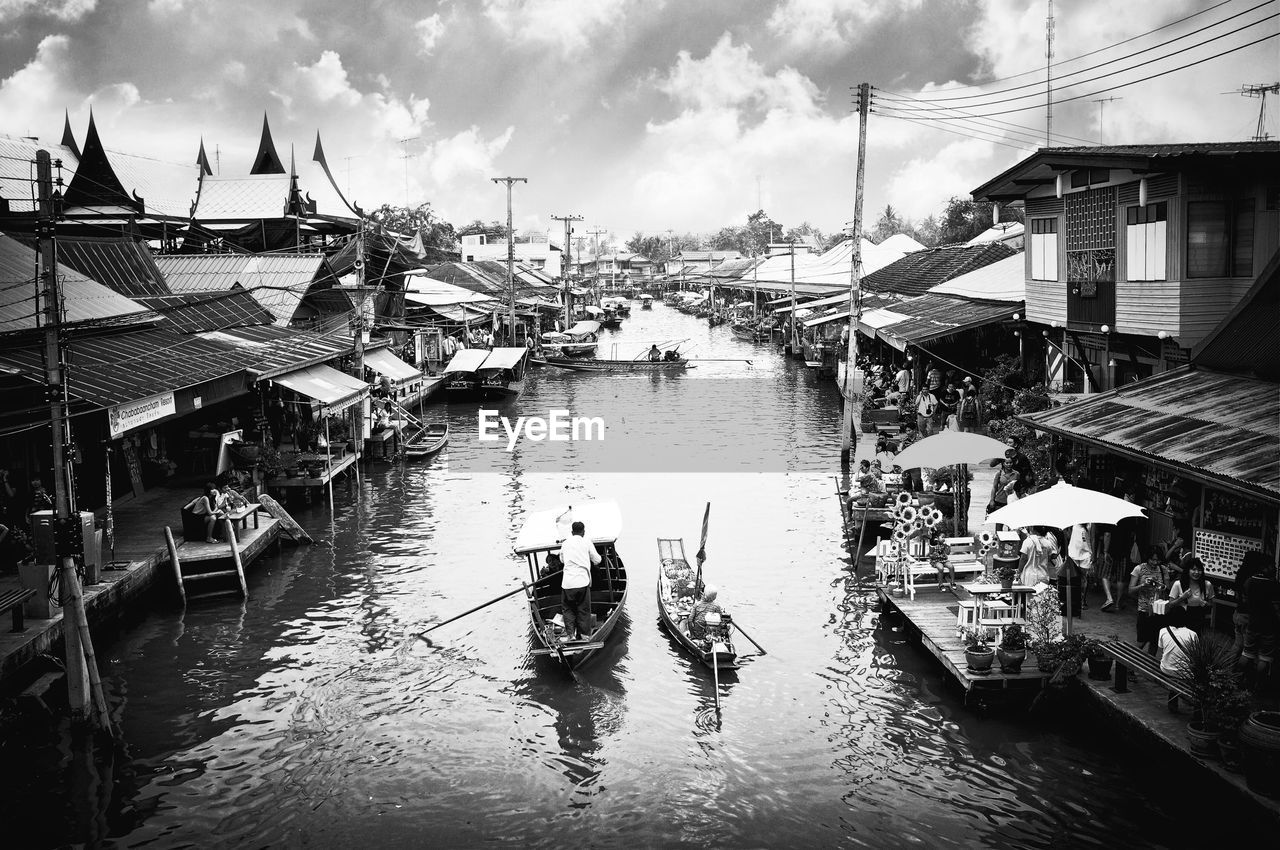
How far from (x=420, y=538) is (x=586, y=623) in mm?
8943

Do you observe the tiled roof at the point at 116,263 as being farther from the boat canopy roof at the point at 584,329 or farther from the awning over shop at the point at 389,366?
the boat canopy roof at the point at 584,329

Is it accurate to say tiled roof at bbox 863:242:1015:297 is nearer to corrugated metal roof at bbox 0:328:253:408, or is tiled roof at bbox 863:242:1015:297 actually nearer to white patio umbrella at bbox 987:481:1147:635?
corrugated metal roof at bbox 0:328:253:408

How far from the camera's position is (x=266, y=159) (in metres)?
66.1

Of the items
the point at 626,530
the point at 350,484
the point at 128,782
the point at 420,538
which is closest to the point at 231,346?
the point at 350,484

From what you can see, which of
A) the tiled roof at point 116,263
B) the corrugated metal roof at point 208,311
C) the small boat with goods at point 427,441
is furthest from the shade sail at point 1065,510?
the tiled roof at point 116,263

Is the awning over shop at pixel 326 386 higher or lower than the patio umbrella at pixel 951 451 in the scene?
higher

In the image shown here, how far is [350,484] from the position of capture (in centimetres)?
2741

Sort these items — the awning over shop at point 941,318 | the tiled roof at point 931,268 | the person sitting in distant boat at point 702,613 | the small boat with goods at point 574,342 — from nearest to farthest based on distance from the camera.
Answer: the person sitting in distant boat at point 702,613, the awning over shop at point 941,318, the tiled roof at point 931,268, the small boat with goods at point 574,342

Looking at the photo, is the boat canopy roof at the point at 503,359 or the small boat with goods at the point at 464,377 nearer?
the boat canopy roof at the point at 503,359

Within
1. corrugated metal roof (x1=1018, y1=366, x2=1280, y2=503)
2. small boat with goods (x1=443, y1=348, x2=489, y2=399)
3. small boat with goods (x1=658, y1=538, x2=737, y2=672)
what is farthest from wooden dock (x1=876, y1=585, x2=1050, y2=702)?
small boat with goods (x1=443, y1=348, x2=489, y2=399)

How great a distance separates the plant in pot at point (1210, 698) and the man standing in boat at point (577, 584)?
7.43 m

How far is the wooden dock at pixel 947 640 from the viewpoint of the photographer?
39.9 feet

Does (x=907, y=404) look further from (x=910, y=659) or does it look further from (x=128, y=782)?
(x=128, y=782)

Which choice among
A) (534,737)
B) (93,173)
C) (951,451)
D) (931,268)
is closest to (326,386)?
(534,737)
